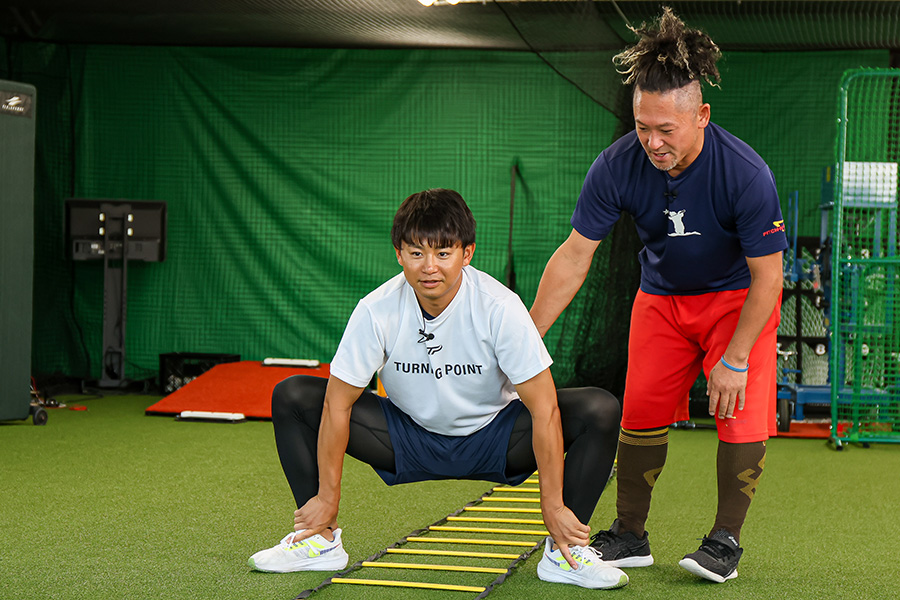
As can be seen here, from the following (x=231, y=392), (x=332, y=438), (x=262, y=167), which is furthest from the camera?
(x=262, y=167)

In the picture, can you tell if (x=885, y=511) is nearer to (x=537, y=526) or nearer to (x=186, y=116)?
(x=537, y=526)

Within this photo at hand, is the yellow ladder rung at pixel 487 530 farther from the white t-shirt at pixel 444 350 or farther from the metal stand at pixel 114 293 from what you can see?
the metal stand at pixel 114 293

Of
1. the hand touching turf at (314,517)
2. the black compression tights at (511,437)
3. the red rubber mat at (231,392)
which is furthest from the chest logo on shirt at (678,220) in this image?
the red rubber mat at (231,392)

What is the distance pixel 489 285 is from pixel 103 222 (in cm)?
497

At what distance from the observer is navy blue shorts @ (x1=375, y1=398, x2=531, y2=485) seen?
2314 mm

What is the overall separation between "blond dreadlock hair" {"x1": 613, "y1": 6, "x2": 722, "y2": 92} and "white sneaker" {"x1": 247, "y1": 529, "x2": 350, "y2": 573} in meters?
1.37

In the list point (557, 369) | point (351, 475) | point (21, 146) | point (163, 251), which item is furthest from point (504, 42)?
point (351, 475)

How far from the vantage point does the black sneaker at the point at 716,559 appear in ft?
7.63

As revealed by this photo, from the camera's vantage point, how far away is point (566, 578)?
232cm

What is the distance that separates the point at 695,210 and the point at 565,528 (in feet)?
2.74

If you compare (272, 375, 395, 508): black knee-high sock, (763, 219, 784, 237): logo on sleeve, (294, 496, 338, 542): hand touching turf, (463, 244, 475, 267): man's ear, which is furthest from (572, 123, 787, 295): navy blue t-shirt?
(294, 496, 338, 542): hand touching turf

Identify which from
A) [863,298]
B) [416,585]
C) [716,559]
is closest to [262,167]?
[863,298]

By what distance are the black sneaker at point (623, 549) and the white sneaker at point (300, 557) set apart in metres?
0.69

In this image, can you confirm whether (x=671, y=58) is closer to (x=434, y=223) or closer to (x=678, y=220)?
(x=678, y=220)
